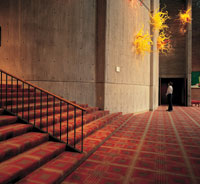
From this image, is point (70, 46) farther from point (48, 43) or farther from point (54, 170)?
point (54, 170)

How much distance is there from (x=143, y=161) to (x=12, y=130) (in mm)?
2165

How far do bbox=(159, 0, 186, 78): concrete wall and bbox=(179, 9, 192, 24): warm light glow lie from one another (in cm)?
26

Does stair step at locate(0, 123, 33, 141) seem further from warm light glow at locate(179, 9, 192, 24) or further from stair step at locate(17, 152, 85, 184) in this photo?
warm light glow at locate(179, 9, 192, 24)

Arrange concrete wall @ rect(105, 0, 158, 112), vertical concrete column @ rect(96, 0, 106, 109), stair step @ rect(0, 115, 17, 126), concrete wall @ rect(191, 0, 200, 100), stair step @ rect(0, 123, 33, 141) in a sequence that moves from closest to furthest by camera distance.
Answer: stair step @ rect(0, 123, 33, 141) < stair step @ rect(0, 115, 17, 126) < vertical concrete column @ rect(96, 0, 106, 109) < concrete wall @ rect(105, 0, 158, 112) < concrete wall @ rect(191, 0, 200, 100)

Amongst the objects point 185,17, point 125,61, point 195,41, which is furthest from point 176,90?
point 125,61

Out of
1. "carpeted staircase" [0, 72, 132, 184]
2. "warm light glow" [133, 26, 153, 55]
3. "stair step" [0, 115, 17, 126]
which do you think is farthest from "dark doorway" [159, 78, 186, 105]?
"stair step" [0, 115, 17, 126]

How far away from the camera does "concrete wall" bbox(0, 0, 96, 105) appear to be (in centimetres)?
549

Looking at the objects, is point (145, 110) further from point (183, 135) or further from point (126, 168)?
point (126, 168)

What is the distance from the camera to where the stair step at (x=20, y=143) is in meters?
2.21

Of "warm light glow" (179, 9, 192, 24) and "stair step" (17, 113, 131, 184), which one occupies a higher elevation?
"warm light glow" (179, 9, 192, 24)

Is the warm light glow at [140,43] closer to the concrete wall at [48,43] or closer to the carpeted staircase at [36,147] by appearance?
the concrete wall at [48,43]

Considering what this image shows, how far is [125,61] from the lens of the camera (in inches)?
269

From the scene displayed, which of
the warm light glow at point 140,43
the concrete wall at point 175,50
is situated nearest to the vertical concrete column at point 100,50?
the warm light glow at point 140,43

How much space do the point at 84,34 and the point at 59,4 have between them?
1.21 meters
